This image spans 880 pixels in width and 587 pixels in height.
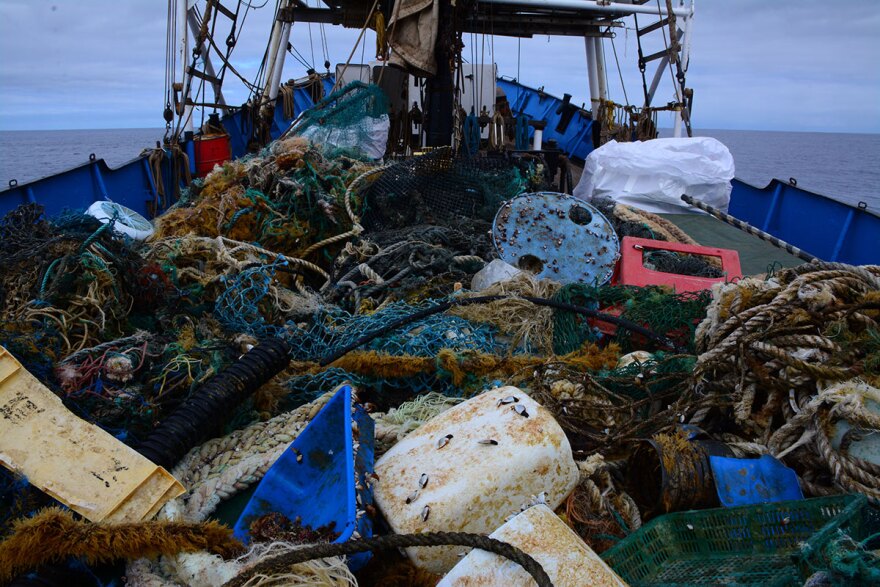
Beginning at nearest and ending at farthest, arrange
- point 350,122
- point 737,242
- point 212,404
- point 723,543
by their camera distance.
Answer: point 723,543 → point 212,404 → point 737,242 → point 350,122

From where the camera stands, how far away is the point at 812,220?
696 cm

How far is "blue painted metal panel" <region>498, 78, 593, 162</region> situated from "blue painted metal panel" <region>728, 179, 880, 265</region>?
361 centimetres

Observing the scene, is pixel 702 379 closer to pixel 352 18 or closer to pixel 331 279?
pixel 331 279

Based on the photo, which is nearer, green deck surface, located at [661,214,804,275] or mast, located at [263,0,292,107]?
green deck surface, located at [661,214,804,275]

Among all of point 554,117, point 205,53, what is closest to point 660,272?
point 205,53

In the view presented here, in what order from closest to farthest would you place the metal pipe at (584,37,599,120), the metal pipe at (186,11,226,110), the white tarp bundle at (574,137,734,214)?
the white tarp bundle at (574,137,734,214) → the metal pipe at (186,11,226,110) → the metal pipe at (584,37,599,120)

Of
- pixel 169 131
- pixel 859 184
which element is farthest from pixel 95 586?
pixel 859 184

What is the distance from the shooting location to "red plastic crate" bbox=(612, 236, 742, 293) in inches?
172

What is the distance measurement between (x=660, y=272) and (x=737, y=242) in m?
2.06

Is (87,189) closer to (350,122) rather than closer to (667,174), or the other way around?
(350,122)

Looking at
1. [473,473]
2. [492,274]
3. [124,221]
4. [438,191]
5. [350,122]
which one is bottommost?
[473,473]

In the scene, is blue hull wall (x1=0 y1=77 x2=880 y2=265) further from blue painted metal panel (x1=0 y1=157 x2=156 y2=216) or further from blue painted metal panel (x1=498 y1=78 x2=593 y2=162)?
blue painted metal panel (x1=498 y1=78 x2=593 y2=162)

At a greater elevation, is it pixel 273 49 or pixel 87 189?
pixel 273 49

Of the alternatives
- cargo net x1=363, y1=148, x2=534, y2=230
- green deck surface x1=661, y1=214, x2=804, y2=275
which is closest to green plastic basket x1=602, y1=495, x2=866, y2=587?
green deck surface x1=661, y1=214, x2=804, y2=275
